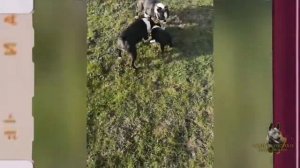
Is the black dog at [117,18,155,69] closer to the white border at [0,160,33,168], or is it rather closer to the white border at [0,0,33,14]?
the white border at [0,0,33,14]

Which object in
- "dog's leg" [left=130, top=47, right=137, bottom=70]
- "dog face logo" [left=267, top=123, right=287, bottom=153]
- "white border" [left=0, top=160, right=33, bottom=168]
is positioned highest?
"dog's leg" [left=130, top=47, right=137, bottom=70]

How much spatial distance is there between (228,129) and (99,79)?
15.7 inches

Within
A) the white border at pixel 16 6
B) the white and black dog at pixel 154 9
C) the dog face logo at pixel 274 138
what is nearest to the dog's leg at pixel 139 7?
the white and black dog at pixel 154 9

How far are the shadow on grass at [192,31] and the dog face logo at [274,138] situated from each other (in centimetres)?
28

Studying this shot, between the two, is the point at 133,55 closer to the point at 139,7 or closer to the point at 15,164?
the point at 139,7

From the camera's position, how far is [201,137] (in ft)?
3.66

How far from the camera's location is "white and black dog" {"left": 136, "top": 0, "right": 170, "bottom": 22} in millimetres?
1123


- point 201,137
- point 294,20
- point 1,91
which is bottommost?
point 201,137

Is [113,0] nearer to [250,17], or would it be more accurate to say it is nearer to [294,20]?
[250,17]

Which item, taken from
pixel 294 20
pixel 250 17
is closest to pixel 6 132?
pixel 250 17

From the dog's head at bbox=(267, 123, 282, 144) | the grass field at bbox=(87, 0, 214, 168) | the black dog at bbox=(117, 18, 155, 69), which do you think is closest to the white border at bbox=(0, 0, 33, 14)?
the grass field at bbox=(87, 0, 214, 168)

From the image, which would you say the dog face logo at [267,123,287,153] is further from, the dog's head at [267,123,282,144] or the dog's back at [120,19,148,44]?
the dog's back at [120,19,148,44]

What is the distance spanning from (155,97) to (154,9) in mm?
256

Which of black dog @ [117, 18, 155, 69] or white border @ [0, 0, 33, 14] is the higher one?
white border @ [0, 0, 33, 14]
